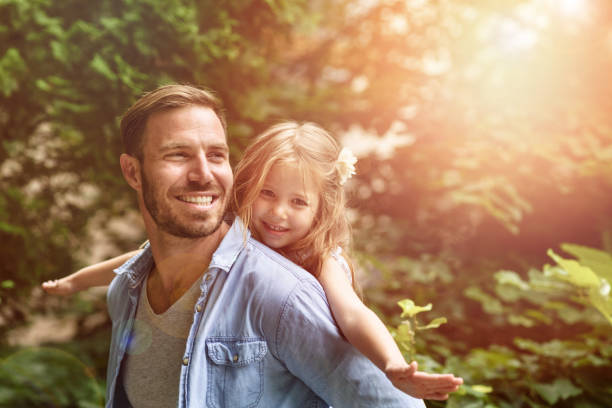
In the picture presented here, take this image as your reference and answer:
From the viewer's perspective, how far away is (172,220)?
49.5 inches

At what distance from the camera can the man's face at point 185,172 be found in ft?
4.03

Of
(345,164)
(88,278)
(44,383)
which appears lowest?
(44,383)

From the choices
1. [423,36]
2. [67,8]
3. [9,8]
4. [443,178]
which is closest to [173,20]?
[67,8]

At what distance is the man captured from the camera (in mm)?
1202

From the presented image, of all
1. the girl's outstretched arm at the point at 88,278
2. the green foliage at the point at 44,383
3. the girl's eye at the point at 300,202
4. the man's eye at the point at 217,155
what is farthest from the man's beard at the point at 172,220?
the green foliage at the point at 44,383

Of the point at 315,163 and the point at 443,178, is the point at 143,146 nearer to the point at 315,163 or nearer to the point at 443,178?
the point at 315,163

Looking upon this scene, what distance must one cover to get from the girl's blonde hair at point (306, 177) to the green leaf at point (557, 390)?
108 centimetres

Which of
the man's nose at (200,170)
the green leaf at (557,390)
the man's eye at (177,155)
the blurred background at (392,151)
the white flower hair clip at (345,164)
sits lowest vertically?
the green leaf at (557,390)

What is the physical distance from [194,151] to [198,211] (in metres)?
0.16

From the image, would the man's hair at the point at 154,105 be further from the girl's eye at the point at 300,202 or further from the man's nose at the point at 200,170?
the girl's eye at the point at 300,202

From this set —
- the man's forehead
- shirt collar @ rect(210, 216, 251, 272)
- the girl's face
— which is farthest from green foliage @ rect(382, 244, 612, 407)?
the man's forehead

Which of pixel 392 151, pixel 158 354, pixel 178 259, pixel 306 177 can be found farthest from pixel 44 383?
pixel 392 151

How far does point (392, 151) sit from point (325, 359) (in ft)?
7.40

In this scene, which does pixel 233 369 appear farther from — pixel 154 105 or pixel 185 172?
pixel 154 105
